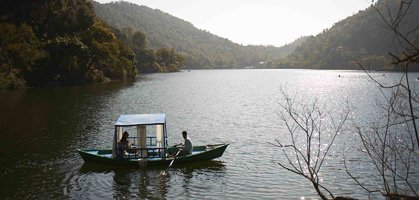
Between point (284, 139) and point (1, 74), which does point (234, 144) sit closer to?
point (284, 139)

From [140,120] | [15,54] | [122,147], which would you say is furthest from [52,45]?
[122,147]

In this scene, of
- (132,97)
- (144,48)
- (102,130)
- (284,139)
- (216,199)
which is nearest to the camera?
(216,199)

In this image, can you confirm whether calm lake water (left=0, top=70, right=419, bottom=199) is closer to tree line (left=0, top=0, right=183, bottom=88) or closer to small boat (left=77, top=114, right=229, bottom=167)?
small boat (left=77, top=114, right=229, bottom=167)

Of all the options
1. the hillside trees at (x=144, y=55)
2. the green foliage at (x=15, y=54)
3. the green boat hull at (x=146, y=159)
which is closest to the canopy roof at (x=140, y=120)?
the green boat hull at (x=146, y=159)

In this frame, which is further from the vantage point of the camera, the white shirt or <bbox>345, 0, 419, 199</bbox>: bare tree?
the white shirt

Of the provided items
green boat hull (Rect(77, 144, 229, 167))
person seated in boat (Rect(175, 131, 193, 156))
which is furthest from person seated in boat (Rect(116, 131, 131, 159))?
person seated in boat (Rect(175, 131, 193, 156))

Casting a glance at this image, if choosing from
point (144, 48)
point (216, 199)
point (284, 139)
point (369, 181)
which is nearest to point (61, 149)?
point (216, 199)

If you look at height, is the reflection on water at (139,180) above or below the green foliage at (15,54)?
below

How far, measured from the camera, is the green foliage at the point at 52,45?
71.3 metres

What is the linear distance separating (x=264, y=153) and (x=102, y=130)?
15.8 m

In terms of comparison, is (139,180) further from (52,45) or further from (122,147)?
(52,45)

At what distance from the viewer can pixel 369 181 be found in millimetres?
21203

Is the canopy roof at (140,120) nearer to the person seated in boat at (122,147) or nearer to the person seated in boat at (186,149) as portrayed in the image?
the person seated in boat at (122,147)

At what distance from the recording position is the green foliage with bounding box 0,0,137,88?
234 ft
